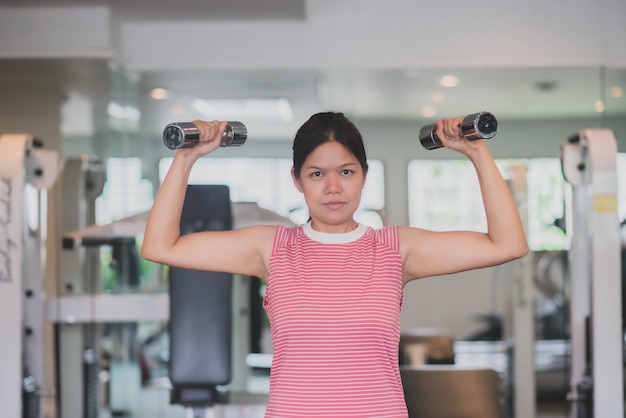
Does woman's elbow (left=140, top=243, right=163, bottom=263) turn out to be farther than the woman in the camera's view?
Yes

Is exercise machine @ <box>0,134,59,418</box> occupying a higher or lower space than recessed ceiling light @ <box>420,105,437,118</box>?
lower

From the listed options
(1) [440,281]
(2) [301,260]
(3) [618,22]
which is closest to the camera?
(2) [301,260]

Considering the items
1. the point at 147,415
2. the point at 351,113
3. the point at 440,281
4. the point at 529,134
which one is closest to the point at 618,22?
the point at 529,134

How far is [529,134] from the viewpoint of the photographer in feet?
17.0

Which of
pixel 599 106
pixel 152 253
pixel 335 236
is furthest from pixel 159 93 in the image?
pixel 335 236

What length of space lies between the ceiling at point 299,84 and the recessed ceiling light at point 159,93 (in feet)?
0.08

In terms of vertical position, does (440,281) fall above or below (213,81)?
below

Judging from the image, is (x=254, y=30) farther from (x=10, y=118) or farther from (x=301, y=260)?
(x=301, y=260)

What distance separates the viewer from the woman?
151 cm

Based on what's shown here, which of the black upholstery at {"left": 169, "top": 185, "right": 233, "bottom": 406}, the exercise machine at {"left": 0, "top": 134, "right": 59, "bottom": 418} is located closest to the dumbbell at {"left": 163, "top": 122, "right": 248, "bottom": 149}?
the black upholstery at {"left": 169, "top": 185, "right": 233, "bottom": 406}

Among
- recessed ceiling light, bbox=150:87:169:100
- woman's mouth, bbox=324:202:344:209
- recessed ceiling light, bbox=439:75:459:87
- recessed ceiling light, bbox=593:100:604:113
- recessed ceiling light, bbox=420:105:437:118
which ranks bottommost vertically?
woman's mouth, bbox=324:202:344:209

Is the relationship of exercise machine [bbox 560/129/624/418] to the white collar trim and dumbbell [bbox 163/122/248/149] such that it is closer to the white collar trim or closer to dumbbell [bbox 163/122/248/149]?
the white collar trim

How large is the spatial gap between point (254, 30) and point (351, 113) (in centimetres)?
74

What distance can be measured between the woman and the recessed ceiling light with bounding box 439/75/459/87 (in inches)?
123
